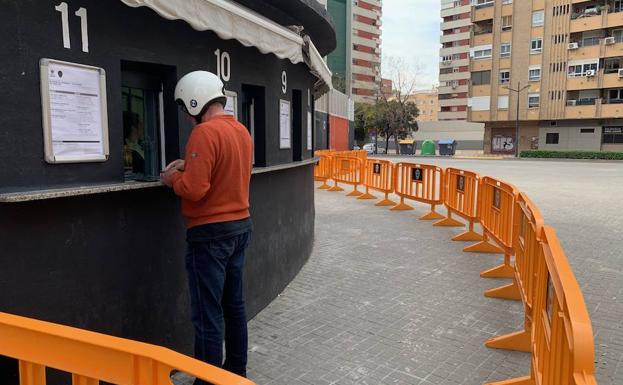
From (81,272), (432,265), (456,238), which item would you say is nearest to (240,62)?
(81,272)

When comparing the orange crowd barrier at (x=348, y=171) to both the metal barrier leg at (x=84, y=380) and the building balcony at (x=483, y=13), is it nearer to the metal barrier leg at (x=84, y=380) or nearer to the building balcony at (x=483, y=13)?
the metal barrier leg at (x=84, y=380)

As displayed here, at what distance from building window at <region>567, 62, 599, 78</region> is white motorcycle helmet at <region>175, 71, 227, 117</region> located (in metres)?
50.8

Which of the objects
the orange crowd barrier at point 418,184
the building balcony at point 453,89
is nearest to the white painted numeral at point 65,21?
the orange crowd barrier at point 418,184

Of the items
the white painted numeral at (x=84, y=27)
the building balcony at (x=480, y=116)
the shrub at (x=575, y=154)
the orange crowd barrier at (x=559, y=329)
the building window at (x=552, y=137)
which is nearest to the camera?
the orange crowd barrier at (x=559, y=329)

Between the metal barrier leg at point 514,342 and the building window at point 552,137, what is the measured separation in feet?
165

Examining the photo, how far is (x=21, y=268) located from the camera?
260 cm

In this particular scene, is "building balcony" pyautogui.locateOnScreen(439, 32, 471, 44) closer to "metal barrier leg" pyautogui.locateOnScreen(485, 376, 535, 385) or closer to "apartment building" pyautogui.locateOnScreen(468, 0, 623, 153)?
"apartment building" pyautogui.locateOnScreen(468, 0, 623, 153)

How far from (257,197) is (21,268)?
2.55 m

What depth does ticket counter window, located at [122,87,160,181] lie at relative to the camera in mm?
3771

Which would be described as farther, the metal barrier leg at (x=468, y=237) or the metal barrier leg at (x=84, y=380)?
the metal barrier leg at (x=468, y=237)

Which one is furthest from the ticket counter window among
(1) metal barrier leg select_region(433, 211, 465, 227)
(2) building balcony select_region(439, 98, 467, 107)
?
(2) building balcony select_region(439, 98, 467, 107)

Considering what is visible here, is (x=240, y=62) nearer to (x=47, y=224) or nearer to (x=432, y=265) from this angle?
(x=47, y=224)

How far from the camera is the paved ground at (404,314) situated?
12.7 feet

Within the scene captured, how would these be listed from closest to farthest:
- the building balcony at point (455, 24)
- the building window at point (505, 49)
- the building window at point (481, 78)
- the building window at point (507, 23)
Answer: the building window at point (507, 23) → the building window at point (505, 49) → the building window at point (481, 78) → the building balcony at point (455, 24)
